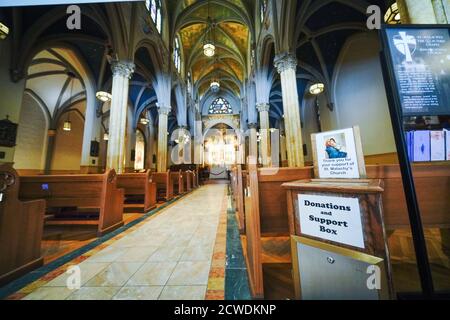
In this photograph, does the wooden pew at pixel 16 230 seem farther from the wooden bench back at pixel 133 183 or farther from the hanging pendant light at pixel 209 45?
the hanging pendant light at pixel 209 45

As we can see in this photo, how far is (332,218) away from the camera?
111 cm

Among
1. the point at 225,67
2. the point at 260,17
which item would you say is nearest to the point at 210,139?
the point at 225,67

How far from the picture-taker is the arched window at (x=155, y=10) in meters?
8.64

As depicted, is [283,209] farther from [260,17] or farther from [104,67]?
[260,17]

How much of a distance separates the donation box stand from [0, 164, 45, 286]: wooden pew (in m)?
2.49

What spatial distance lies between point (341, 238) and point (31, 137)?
54.5 ft

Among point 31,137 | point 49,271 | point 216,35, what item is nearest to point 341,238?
point 49,271

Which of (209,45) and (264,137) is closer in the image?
(209,45)

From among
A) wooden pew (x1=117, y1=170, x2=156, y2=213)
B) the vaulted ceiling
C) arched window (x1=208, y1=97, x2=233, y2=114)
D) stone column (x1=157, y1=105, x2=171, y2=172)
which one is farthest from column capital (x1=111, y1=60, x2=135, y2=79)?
arched window (x1=208, y1=97, x2=233, y2=114)

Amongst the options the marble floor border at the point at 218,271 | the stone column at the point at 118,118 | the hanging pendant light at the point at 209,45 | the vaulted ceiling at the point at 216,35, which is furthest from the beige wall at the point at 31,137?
the marble floor border at the point at 218,271

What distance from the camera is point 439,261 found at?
1.93 meters

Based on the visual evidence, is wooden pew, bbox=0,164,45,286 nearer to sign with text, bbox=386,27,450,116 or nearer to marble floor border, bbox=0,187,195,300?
marble floor border, bbox=0,187,195,300

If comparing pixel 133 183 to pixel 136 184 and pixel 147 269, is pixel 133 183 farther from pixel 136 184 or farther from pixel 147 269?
pixel 147 269
